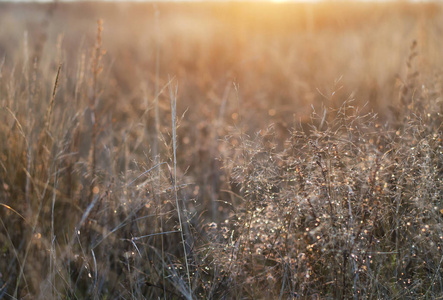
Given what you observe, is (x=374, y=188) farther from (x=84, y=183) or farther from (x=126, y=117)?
(x=126, y=117)

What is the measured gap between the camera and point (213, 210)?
6.14 ft

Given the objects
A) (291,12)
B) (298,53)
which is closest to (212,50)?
(298,53)

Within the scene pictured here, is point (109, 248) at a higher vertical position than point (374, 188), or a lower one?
lower

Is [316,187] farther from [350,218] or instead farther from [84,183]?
[84,183]

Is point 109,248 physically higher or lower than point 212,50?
lower

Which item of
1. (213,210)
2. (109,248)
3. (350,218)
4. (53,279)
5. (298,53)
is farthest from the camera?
(298,53)

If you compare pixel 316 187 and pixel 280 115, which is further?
pixel 280 115

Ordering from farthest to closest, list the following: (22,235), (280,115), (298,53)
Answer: (298,53)
(280,115)
(22,235)

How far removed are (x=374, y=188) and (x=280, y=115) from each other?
198 centimetres

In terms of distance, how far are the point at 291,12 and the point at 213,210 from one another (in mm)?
14162

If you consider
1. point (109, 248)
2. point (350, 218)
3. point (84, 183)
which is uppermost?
point (350, 218)

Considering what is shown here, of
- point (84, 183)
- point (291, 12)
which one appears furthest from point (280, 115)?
point (291, 12)

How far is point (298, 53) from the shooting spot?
15.8 ft

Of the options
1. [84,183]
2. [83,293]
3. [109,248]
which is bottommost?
[83,293]
